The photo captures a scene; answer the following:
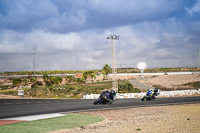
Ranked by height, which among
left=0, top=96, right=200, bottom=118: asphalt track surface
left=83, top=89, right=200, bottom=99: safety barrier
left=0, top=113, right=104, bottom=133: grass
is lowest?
left=0, top=113, right=104, bottom=133: grass

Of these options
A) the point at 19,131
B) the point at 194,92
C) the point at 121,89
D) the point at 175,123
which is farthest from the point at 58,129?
the point at 121,89

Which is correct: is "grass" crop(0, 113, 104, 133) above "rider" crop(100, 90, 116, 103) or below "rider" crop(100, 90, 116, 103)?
below

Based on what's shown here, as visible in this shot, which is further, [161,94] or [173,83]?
[173,83]

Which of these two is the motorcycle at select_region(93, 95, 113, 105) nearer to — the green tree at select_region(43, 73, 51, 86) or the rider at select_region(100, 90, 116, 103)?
the rider at select_region(100, 90, 116, 103)

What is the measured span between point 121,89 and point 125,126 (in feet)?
131

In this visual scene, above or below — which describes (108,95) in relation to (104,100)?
above

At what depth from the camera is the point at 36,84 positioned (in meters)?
73.2

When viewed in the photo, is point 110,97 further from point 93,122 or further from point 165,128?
point 165,128

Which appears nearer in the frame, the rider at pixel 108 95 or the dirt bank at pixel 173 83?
the rider at pixel 108 95

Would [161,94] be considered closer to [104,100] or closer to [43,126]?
[104,100]

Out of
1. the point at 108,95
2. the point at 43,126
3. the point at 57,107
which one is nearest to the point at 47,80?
the point at 57,107

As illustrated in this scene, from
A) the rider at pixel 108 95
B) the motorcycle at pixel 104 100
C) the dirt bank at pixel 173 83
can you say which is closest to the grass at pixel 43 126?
the rider at pixel 108 95

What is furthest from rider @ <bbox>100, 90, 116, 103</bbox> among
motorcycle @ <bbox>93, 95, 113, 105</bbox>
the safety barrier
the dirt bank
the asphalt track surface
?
the dirt bank

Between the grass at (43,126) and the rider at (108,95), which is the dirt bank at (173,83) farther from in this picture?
the grass at (43,126)
